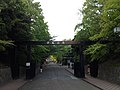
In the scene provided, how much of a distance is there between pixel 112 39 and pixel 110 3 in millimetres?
9043

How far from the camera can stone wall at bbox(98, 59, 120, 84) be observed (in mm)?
28656

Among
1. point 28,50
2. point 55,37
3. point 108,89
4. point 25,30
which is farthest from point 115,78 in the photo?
point 55,37

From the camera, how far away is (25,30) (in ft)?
123

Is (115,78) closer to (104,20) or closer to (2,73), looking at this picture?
(104,20)

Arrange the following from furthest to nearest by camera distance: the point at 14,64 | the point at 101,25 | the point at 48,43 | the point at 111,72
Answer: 1. the point at 48,43
2. the point at 14,64
3. the point at 111,72
4. the point at 101,25

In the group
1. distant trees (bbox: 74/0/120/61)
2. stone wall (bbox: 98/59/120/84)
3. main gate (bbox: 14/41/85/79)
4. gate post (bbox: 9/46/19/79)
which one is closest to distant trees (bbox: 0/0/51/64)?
main gate (bbox: 14/41/85/79)

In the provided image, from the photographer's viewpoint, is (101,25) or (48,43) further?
(48,43)

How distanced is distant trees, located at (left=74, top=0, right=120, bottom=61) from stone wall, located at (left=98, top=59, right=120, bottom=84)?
1293 mm

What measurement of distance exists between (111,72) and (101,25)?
16.5ft

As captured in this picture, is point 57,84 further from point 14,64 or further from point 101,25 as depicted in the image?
point 14,64

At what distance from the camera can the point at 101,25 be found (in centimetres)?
3111

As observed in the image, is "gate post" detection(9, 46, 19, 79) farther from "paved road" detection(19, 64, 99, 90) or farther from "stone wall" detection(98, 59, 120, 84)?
"stone wall" detection(98, 59, 120, 84)

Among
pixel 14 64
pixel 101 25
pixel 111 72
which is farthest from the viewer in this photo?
pixel 14 64

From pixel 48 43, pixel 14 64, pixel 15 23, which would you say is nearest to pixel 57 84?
pixel 15 23
